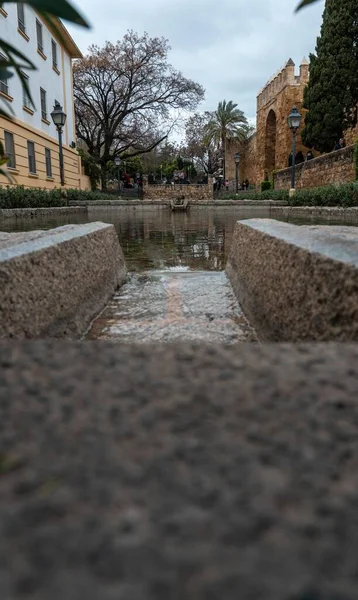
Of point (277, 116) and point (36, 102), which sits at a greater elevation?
point (277, 116)

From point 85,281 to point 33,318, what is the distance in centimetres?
82

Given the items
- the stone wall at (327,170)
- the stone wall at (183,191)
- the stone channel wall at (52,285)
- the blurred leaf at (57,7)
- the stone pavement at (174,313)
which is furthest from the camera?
the stone wall at (183,191)

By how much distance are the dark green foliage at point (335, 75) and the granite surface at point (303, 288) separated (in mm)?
23922

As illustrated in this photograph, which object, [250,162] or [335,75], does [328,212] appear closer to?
[335,75]

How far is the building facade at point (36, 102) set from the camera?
50.9 feet

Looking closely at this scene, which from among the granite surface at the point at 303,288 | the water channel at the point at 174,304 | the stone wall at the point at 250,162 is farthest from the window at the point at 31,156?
the stone wall at the point at 250,162

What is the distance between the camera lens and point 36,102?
717 inches

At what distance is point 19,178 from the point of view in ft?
55.1

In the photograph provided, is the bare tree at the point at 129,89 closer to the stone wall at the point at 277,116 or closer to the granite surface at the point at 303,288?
the stone wall at the point at 277,116

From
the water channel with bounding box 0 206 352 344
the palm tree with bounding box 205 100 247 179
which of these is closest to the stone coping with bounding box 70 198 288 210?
the water channel with bounding box 0 206 352 344

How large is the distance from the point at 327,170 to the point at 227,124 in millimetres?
26091

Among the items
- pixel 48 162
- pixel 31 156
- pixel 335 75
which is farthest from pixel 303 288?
pixel 335 75

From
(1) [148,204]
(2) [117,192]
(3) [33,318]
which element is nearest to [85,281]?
(3) [33,318]

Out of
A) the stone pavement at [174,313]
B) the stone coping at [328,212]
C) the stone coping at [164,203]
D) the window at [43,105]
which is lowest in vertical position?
the stone pavement at [174,313]
